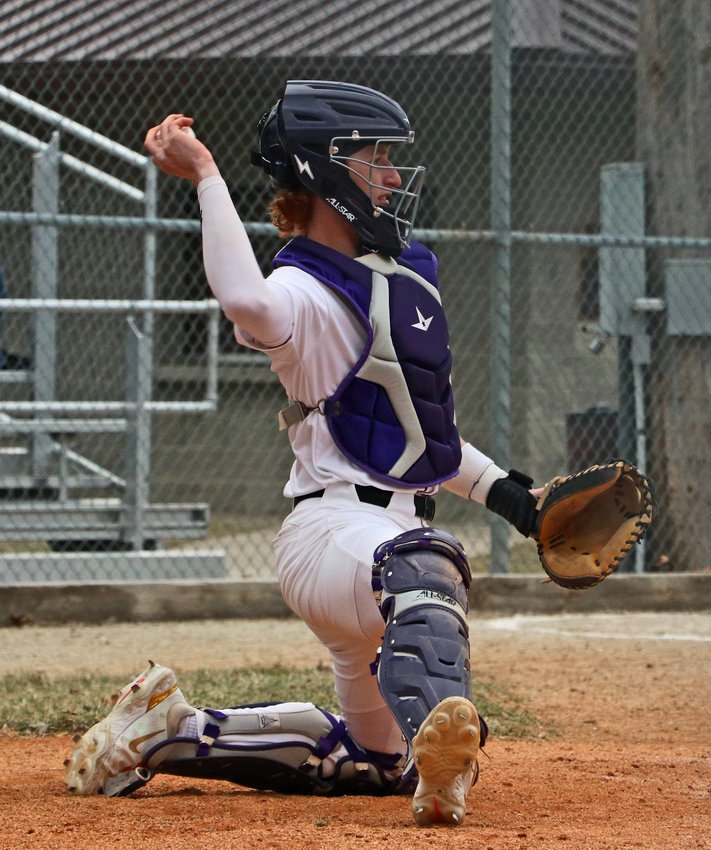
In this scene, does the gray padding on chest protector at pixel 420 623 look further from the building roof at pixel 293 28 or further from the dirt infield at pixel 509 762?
the building roof at pixel 293 28

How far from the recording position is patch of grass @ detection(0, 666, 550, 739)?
13.7ft

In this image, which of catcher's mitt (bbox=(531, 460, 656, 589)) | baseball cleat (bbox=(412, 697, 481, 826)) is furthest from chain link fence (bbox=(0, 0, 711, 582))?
baseball cleat (bbox=(412, 697, 481, 826))

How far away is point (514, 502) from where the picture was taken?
3.12m

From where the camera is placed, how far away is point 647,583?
6793 millimetres

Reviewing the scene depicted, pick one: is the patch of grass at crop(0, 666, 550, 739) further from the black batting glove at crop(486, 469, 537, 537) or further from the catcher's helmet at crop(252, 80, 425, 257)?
the catcher's helmet at crop(252, 80, 425, 257)

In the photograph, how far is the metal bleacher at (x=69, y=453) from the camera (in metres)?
6.69

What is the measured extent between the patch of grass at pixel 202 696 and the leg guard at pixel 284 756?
1.05 metres

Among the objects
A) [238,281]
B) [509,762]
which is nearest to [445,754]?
[238,281]

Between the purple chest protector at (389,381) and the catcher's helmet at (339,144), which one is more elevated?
the catcher's helmet at (339,144)

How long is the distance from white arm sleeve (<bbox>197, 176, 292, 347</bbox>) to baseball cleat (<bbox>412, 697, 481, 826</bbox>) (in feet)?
2.85

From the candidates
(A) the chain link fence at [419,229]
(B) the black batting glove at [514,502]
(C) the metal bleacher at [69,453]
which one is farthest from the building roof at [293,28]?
(B) the black batting glove at [514,502]

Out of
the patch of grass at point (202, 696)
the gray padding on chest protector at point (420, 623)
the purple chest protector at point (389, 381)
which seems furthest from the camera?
the patch of grass at point (202, 696)

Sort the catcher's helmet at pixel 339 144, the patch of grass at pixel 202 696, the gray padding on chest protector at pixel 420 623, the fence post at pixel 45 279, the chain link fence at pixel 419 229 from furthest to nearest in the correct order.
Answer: the fence post at pixel 45 279 < the chain link fence at pixel 419 229 < the patch of grass at pixel 202 696 < the catcher's helmet at pixel 339 144 < the gray padding on chest protector at pixel 420 623

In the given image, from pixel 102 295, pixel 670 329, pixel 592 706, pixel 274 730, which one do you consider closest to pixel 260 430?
pixel 102 295
